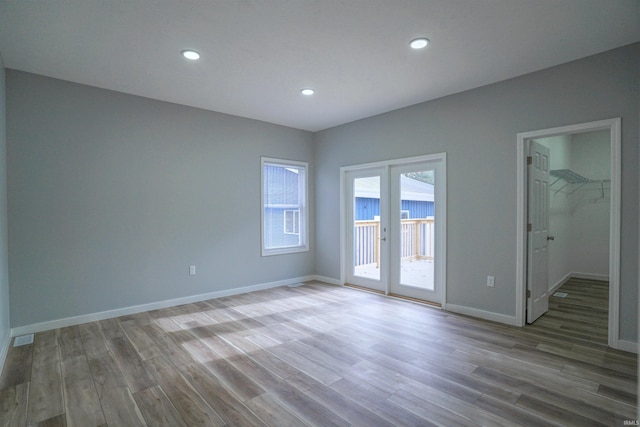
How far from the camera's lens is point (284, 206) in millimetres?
5594

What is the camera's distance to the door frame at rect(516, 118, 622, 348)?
113 inches

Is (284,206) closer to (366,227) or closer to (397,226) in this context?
(366,227)

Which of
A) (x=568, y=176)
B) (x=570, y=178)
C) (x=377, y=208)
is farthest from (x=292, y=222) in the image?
(x=570, y=178)

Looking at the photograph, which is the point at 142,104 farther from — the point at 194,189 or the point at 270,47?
the point at 270,47

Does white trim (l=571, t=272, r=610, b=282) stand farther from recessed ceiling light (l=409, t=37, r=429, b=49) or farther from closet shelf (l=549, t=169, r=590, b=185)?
recessed ceiling light (l=409, t=37, r=429, b=49)

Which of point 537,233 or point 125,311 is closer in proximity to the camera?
point 537,233

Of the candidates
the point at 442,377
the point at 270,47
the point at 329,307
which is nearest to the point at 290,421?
the point at 442,377

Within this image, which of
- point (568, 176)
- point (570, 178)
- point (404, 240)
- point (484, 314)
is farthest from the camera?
point (570, 178)

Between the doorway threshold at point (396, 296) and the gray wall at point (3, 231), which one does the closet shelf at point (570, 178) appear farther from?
the gray wall at point (3, 231)

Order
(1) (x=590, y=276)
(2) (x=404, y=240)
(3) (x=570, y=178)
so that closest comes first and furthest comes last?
(2) (x=404, y=240) < (3) (x=570, y=178) < (1) (x=590, y=276)

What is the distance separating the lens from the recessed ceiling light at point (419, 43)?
8.88 ft

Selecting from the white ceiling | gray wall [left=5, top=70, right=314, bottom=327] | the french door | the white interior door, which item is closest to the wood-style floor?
the white interior door

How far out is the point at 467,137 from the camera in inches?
153

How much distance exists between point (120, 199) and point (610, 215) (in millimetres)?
5364
